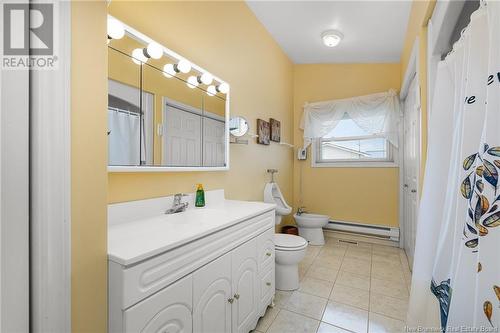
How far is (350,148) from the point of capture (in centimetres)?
331

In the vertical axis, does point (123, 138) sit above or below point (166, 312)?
above

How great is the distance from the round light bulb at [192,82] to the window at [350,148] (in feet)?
Result: 7.74

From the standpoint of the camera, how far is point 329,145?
3.44 meters

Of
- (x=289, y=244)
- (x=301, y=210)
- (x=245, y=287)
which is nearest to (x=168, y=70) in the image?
(x=245, y=287)

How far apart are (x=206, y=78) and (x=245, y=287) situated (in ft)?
4.88

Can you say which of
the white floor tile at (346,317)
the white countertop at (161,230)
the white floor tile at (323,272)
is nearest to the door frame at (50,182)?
the white countertop at (161,230)

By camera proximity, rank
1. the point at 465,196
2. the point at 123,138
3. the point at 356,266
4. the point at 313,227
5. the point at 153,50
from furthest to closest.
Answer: the point at 313,227 < the point at 356,266 < the point at 153,50 < the point at 123,138 < the point at 465,196

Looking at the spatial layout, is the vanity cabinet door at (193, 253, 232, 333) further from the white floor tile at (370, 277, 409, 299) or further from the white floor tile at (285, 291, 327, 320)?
the white floor tile at (370, 277, 409, 299)

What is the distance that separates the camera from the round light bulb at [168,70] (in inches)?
55.7

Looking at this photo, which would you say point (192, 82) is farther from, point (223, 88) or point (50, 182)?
point (50, 182)

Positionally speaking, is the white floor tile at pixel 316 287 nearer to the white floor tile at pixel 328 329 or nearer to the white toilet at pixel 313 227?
the white floor tile at pixel 328 329

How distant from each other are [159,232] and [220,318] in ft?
1.81

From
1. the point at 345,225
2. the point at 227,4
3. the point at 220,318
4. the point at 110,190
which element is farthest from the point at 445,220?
the point at 345,225

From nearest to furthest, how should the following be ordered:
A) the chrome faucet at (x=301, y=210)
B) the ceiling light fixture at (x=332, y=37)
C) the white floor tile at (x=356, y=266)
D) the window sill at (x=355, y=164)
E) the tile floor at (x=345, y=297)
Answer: the tile floor at (x=345, y=297) < the white floor tile at (x=356, y=266) < the ceiling light fixture at (x=332, y=37) < the window sill at (x=355, y=164) < the chrome faucet at (x=301, y=210)
